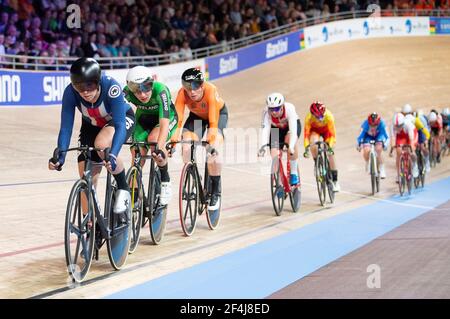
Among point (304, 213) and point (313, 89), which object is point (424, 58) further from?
point (304, 213)

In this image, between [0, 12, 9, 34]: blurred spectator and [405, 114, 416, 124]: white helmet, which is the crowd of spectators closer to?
[0, 12, 9, 34]: blurred spectator

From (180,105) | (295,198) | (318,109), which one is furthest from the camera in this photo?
(318,109)

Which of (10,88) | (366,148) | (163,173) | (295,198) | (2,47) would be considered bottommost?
(295,198)

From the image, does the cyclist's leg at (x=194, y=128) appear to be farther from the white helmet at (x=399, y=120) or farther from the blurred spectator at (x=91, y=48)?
the blurred spectator at (x=91, y=48)

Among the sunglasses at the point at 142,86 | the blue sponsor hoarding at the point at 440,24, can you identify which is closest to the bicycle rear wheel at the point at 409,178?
the sunglasses at the point at 142,86

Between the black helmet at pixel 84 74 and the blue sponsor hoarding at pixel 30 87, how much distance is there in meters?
8.27

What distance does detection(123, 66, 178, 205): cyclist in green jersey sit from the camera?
4949mm

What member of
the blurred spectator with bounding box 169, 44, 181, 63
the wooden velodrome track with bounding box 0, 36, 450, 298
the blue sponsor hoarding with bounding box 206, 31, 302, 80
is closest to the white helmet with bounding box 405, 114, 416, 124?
the wooden velodrome track with bounding box 0, 36, 450, 298

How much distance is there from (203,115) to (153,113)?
80 cm

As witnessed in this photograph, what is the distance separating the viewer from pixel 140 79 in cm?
495

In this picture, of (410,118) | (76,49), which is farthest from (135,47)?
(410,118)

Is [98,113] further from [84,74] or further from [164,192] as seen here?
[164,192]

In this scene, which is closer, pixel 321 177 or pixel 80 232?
pixel 80 232

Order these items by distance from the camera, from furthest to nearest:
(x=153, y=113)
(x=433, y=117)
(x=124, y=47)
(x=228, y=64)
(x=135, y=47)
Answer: (x=228, y=64)
(x=135, y=47)
(x=124, y=47)
(x=433, y=117)
(x=153, y=113)
